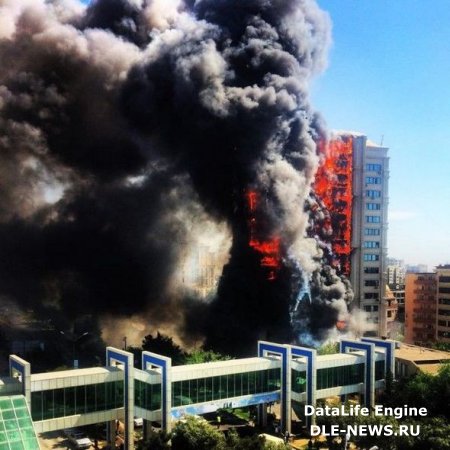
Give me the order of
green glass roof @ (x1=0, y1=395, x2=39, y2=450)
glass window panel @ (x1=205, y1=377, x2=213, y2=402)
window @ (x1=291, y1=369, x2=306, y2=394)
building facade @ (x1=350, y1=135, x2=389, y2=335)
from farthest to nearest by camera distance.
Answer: building facade @ (x1=350, y1=135, x2=389, y2=335) < window @ (x1=291, y1=369, x2=306, y2=394) < glass window panel @ (x1=205, y1=377, x2=213, y2=402) < green glass roof @ (x1=0, y1=395, x2=39, y2=450)

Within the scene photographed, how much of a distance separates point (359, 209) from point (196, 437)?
47474 millimetres

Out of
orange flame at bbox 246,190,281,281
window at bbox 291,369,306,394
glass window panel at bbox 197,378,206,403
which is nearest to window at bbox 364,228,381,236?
orange flame at bbox 246,190,281,281

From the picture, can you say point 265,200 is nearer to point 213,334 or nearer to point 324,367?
point 213,334

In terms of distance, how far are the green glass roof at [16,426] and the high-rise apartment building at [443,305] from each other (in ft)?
184

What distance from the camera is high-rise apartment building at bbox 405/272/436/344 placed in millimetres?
71125

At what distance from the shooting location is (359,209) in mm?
65875

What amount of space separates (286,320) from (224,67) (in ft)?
75.5

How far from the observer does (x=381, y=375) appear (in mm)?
34781

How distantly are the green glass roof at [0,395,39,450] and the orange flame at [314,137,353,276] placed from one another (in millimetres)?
46056

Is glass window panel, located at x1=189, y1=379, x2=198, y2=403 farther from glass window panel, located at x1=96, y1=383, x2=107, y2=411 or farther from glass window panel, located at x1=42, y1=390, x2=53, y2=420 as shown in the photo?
glass window panel, located at x1=42, y1=390, x2=53, y2=420

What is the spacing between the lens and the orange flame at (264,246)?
52344mm

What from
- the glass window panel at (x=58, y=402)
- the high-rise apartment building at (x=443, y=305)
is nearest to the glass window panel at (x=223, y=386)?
the glass window panel at (x=58, y=402)

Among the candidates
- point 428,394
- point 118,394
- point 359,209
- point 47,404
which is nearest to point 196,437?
point 118,394

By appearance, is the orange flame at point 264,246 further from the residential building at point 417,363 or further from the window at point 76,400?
the window at point 76,400
